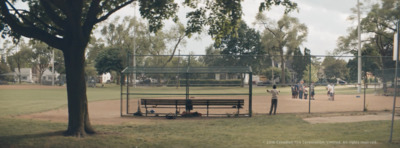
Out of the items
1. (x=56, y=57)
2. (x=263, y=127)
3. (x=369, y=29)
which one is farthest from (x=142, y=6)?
(x=56, y=57)

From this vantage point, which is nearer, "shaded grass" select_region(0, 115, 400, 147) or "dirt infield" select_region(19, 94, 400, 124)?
"shaded grass" select_region(0, 115, 400, 147)

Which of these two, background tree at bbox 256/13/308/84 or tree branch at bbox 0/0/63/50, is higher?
background tree at bbox 256/13/308/84

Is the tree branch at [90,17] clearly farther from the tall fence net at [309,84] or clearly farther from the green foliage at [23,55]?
the green foliage at [23,55]

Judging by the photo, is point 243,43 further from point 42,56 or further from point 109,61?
point 42,56

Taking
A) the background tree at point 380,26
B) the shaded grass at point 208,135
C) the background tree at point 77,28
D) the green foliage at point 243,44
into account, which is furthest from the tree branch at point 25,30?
the green foliage at point 243,44

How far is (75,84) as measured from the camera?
9.72 metres

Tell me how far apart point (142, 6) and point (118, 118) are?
6.21 m

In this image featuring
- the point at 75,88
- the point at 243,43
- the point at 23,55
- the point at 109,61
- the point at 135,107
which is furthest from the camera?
the point at 23,55

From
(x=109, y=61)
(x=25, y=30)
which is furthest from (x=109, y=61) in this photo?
(x=25, y=30)

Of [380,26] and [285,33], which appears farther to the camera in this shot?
[285,33]

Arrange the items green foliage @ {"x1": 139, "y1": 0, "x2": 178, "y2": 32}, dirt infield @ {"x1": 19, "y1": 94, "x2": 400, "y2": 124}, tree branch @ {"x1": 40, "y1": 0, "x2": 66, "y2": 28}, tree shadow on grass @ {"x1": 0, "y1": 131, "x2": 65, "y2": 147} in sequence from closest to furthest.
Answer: tree shadow on grass @ {"x1": 0, "y1": 131, "x2": 65, "y2": 147}
tree branch @ {"x1": 40, "y1": 0, "x2": 66, "y2": 28}
green foliage @ {"x1": 139, "y1": 0, "x2": 178, "y2": 32}
dirt infield @ {"x1": 19, "y1": 94, "x2": 400, "y2": 124}

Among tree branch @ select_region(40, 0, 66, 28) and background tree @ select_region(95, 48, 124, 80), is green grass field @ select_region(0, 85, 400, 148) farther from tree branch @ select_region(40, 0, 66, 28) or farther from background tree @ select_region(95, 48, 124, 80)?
background tree @ select_region(95, 48, 124, 80)

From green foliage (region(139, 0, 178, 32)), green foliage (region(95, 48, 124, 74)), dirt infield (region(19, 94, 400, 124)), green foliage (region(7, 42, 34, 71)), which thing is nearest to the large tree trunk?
green foliage (region(139, 0, 178, 32))

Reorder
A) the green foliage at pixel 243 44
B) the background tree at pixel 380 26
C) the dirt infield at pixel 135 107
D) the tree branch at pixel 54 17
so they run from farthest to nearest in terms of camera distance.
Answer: the green foliage at pixel 243 44, the background tree at pixel 380 26, the dirt infield at pixel 135 107, the tree branch at pixel 54 17
